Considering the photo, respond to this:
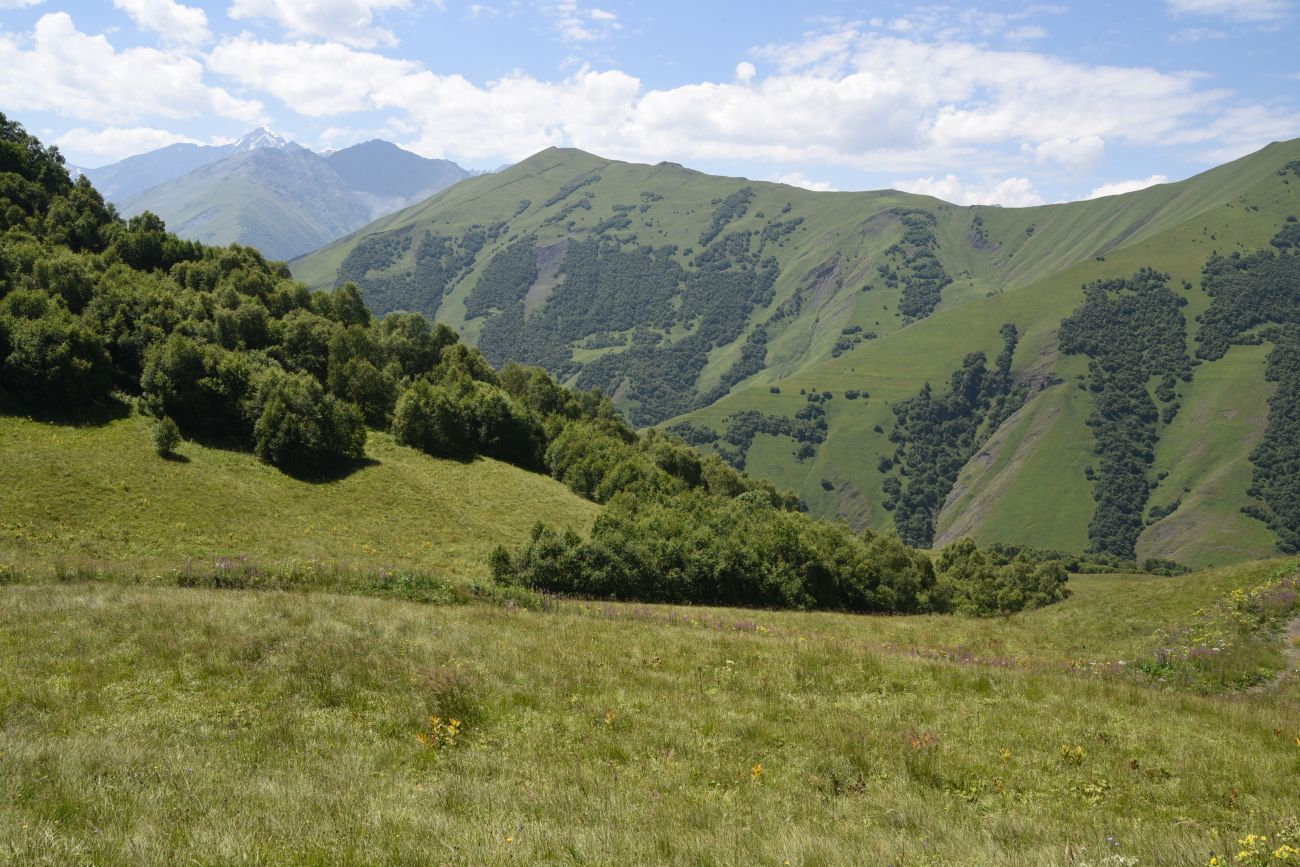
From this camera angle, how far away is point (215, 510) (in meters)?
51.8

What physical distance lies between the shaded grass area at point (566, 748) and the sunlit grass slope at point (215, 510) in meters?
18.2

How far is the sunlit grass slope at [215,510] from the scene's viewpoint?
141ft

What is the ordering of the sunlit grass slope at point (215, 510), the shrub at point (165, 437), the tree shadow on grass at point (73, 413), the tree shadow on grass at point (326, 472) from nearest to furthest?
the sunlit grass slope at point (215, 510) < the tree shadow on grass at point (73, 413) < the shrub at point (165, 437) < the tree shadow on grass at point (326, 472)

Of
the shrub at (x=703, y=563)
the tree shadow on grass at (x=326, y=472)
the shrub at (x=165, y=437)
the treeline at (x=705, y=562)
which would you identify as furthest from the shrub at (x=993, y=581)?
the shrub at (x=165, y=437)

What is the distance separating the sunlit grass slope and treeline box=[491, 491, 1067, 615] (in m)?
6.30

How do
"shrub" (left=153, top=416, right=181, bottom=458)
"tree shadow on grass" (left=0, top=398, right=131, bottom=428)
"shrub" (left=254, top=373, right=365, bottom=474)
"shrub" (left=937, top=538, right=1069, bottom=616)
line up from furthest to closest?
"shrub" (left=937, top=538, right=1069, bottom=616), "shrub" (left=254, top=373, right=365, bottom=474), "shrub" (left=153, top=416, right=181, bottom=458), "tree shadow on grass" (left=0, top=398, right=131, bottom=428)

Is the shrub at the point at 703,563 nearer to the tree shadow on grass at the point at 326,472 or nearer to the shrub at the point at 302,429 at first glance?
the tree shadow on grass at the point at 326,472

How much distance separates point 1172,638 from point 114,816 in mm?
32485

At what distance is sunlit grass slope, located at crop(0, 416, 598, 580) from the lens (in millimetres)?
42906

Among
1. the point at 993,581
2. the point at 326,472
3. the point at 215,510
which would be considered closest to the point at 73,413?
the point at 215,510

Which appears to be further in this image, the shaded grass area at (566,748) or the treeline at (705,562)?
Result: the treeline at (705,562)

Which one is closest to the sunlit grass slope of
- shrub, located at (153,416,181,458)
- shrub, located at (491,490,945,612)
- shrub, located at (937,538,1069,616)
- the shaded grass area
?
shrub, located at (153,416,181,458)

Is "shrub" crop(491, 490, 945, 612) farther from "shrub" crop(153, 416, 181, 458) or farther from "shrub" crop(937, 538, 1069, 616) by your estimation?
"shrub" crop(937, 538, 1069, 616)

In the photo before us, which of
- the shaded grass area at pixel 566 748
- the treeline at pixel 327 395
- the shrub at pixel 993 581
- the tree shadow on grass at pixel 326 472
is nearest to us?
the shaded grass area at pixel 566 748
